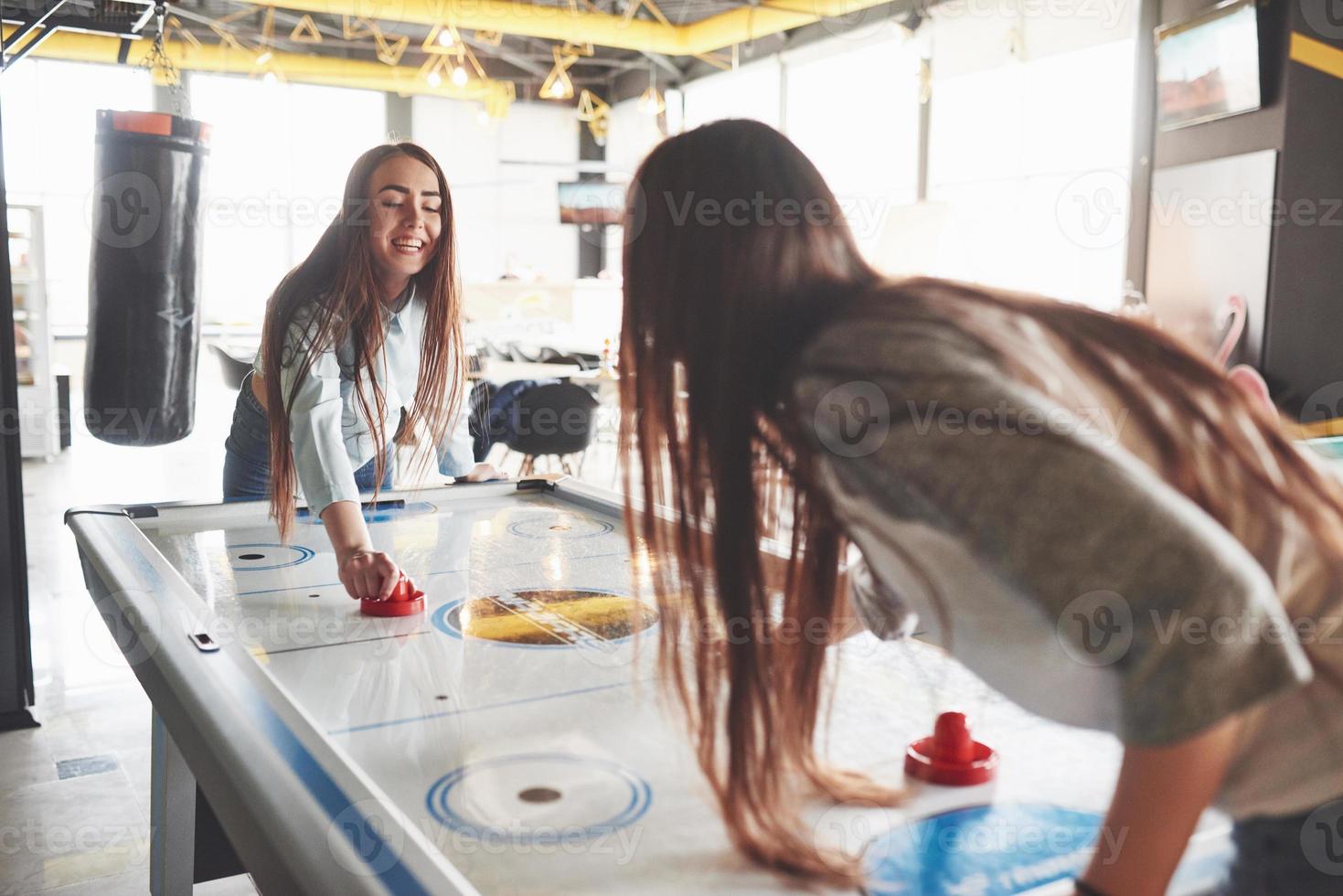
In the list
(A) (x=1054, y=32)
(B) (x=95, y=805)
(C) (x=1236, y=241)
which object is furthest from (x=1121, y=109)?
(B) (x=95, y=805)

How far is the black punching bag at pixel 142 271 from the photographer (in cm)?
296

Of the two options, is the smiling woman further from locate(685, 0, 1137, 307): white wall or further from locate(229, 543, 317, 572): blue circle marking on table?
locate(685, 0, 1137, 307): white wall

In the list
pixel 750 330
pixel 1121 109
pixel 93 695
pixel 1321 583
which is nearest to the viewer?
pixel 1321 583

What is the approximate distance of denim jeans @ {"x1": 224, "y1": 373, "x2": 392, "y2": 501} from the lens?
2631 mm

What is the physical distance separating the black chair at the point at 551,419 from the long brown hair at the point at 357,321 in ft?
10.2

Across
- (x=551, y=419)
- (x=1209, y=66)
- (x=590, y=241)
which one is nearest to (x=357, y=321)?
(x=551, y=419)

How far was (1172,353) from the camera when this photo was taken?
34.0 inches

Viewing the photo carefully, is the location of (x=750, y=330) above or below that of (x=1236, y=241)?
below

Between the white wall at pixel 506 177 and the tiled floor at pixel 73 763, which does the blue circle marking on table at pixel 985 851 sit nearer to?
the tiled floor at pixel 73 763

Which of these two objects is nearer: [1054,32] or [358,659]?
[358,659]

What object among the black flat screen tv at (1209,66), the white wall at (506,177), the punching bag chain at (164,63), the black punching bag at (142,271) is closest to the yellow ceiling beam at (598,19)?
the black flat screen tv at (1209,66)

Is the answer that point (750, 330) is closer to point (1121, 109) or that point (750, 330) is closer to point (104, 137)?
point (104, 137)

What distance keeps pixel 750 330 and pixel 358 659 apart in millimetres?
829

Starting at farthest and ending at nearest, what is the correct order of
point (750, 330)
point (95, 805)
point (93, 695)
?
point (93, 695) → point (95, 805) → point (750, 330)
